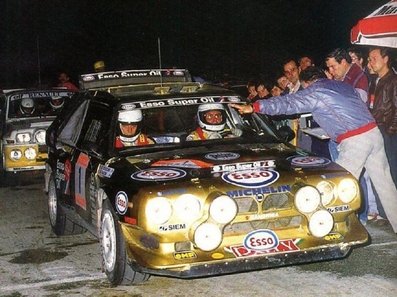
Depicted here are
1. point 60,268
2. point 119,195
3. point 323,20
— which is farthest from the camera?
point 323,20

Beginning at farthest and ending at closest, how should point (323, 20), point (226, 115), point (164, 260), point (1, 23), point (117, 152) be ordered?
1. point (1, 23)
2. point (323, 20)
3. point (226, 115)
4. point (117, 152)
5. point (164, 260)

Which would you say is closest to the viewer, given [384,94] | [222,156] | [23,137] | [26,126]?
[222,156]

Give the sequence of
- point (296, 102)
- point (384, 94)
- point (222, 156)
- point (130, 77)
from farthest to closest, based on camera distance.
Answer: point (130, 77)
point (384, 94)
point (296, 102)
point (222, 156)

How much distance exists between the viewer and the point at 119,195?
520 centimetres

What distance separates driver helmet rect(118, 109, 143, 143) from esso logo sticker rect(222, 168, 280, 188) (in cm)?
129

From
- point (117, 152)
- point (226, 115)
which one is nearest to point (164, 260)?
point (117, 152)

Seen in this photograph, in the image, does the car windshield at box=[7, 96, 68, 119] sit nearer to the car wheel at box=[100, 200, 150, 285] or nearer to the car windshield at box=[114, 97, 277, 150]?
the car windshield at box=[114, 97, 277, 150]

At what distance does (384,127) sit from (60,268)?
3.63 metres

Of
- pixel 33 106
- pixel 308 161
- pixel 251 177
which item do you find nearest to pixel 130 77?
pixel 33 106

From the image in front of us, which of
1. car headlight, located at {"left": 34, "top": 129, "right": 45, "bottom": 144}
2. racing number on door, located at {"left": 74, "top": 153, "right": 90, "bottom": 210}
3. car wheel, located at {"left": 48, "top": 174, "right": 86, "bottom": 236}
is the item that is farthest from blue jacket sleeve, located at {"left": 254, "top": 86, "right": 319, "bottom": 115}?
car headlight, located at {"left": 34, "top": 129, "right": 45, "bottom": 144}

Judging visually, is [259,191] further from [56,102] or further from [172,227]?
[56,102]

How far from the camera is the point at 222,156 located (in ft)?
18.5

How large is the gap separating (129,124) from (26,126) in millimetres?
5641

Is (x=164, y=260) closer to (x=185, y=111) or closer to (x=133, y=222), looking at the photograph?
(x=133, y=222)
